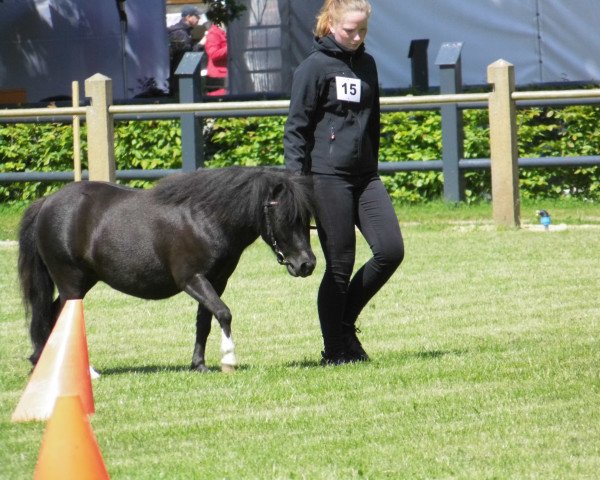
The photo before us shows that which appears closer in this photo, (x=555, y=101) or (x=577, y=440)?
(x=577, y=440)

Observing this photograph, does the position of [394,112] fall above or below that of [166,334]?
above

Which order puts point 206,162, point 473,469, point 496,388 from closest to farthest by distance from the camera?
point 473,469 < point 496,388 < point 206,162

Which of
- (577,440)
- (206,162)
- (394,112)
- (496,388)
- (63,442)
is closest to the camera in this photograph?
(63,442)

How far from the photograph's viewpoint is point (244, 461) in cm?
549

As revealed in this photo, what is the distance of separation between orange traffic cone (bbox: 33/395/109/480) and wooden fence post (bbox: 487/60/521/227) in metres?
9.97

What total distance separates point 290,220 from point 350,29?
1091 mm

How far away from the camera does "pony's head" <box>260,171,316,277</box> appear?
24.2 ft

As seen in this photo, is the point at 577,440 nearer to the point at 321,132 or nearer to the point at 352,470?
the point at 352,470

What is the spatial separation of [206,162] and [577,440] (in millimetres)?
11264

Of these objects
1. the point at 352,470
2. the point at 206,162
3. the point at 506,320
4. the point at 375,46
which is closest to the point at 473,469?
the point at 352,470

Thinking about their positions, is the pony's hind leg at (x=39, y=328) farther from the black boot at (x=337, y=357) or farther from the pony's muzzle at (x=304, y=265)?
the black boot at (x=337, y=357)

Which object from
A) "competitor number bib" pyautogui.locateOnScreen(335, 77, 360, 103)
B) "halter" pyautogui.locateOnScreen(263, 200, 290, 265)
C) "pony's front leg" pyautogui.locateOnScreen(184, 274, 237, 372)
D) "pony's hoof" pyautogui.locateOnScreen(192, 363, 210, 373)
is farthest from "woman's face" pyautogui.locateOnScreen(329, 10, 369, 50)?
"pony's hoof" pyautogui.locateOnScreen(192, 363, 210, 373)

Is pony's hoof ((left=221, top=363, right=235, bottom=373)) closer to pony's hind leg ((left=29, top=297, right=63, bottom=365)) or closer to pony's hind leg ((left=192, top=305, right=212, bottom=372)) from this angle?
pony's hind leg ((left=192, top=305, right=212, bottom=372))

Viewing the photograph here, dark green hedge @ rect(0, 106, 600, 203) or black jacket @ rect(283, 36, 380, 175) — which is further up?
black jacket @ rect(283, 36, 380, 175)
